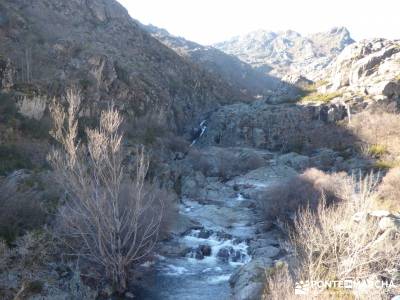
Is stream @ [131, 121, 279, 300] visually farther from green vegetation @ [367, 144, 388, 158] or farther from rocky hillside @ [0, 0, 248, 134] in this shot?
green vegetation @ [367, 144, 388, 158]

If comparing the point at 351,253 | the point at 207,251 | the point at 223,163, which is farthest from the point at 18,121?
the point at 223,163

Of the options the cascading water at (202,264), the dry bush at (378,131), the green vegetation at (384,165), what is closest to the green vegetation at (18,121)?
the cascading water at (202,264)

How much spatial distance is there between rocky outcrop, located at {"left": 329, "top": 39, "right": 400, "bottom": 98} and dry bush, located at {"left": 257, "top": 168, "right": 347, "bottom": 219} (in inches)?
1022

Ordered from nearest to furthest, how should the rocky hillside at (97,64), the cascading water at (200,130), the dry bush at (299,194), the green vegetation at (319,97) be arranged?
1. the dry bush at (299,194)
2. the rocky hillside at (97,64)
3. the cascading water at (200,130)
4. the green vegetation at (319,97)

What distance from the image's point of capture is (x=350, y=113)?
4641cm

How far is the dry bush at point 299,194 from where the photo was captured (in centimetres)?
2219

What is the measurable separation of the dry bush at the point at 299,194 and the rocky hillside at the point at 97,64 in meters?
14.1

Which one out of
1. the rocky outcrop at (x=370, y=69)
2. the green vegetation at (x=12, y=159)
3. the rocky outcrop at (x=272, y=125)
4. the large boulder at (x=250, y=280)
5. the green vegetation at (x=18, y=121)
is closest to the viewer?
the large boulder at (x=250, y=280)

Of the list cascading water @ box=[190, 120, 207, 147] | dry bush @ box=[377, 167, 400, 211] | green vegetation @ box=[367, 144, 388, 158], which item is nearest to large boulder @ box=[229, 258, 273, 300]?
dry bush @ box=[377, 167, 400, 211]

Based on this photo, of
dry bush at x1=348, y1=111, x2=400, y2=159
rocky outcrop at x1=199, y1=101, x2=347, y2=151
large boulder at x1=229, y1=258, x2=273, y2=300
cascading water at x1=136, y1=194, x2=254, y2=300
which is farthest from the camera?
rocky outcrop at x1=199, y1=101, x2=347, y2=151

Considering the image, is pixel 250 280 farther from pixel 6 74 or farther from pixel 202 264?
pixel 6 74

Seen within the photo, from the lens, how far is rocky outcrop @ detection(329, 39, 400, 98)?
46.3m

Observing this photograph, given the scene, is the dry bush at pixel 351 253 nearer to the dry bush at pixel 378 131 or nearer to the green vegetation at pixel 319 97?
the dry bush at pixel 378 131

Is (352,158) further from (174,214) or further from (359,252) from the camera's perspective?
(359,252)
